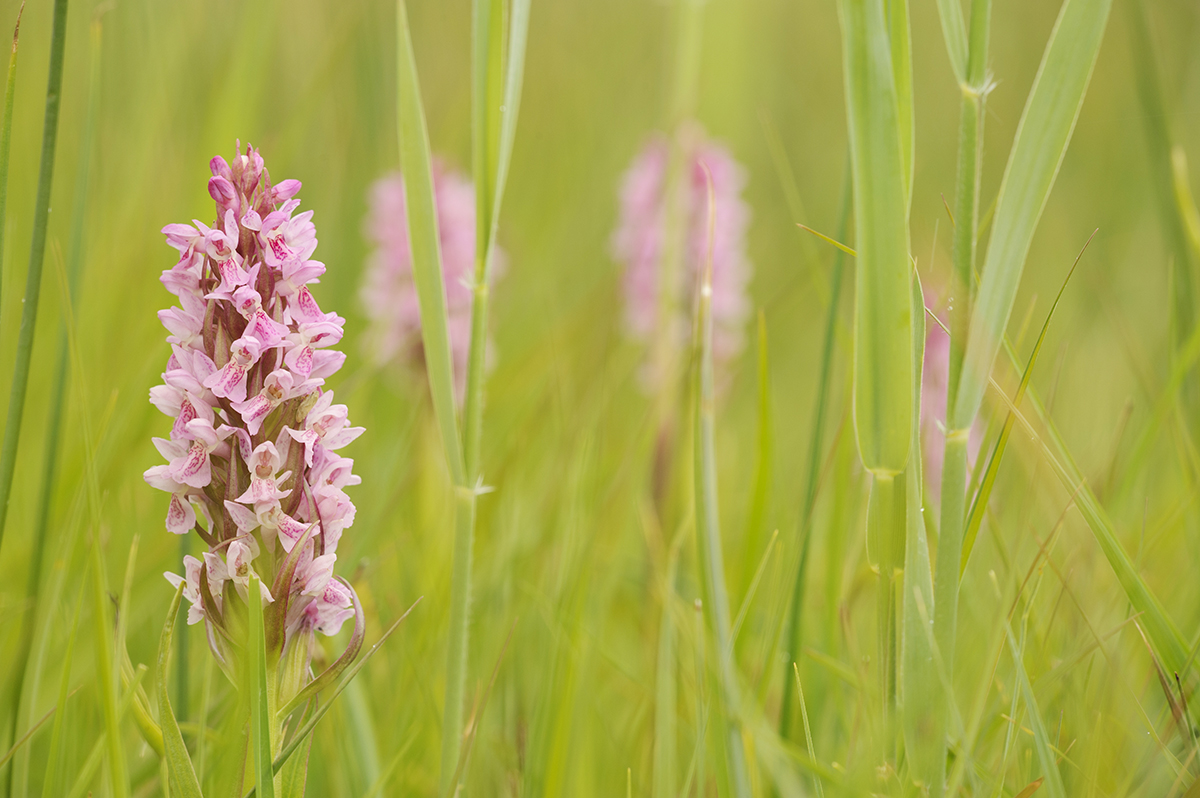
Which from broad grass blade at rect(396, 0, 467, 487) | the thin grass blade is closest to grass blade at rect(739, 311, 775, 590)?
broad grass blade at rect(396, 0, 467, 487)

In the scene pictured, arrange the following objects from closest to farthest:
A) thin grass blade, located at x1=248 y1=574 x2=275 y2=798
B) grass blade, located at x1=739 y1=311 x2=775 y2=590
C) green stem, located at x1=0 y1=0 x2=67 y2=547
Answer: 1. thin grass blade, located at x1=248 y1=574 x2=275 y2=798
2. green stem, located at x1=0 y1=0 x2=67 y2=547
3. grass blade, located at x1=739 y1=311 x2=775 y2=590

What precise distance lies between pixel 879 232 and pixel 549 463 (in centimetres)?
116

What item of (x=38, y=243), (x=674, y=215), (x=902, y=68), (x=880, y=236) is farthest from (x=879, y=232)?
(x=674, y=215)

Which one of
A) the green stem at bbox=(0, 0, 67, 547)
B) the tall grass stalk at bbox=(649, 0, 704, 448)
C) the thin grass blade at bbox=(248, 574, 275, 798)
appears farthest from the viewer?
the tall grass stalk at bbox=(649, 0, 704, 448)

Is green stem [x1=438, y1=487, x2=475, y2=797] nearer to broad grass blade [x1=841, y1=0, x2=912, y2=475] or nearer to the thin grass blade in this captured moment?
the thin grass blade

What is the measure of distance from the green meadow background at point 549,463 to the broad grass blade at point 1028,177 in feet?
0.47

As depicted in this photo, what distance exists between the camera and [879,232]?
1.65 feet

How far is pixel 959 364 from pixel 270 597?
1.47ft

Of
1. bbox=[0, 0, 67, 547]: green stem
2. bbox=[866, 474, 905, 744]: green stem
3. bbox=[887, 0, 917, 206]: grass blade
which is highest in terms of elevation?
bbox=[887, 0, 917, 206]: grass blade

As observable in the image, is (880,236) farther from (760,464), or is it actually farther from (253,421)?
(253,421)

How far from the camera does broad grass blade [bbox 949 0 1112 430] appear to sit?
49cm

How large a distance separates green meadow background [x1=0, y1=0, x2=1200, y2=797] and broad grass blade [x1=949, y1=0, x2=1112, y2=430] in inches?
5.7

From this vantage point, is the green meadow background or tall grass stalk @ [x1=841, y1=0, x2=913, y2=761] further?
the green meadow background

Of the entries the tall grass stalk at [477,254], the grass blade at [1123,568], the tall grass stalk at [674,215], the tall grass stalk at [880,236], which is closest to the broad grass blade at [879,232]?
the tall grass stalk at [880,236]
